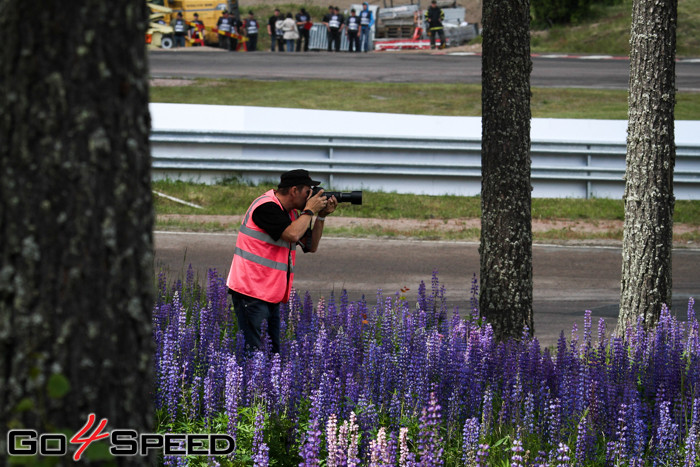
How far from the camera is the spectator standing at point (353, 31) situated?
41.1 meters

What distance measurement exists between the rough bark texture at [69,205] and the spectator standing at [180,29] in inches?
1545

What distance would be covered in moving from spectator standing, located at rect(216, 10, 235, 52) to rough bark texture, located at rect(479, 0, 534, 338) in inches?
1390

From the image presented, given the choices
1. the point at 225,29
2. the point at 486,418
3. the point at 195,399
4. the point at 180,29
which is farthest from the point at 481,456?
the point at 225,29

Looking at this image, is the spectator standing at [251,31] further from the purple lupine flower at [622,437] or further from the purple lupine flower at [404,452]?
the purple lupine flower at [404,452]

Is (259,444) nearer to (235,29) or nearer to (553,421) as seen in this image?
(553,421)

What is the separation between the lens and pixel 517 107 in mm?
7102

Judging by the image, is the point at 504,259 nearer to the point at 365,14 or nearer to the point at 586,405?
the point at 586,405

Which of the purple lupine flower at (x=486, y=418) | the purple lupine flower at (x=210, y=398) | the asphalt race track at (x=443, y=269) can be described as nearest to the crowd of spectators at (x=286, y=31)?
the asphalt race track at (x=443, y=269)

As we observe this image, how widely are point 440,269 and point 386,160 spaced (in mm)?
4571

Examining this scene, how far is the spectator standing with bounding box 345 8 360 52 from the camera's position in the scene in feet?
135

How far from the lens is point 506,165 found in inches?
280

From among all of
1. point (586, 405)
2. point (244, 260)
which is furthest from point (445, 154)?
point (586, 405)

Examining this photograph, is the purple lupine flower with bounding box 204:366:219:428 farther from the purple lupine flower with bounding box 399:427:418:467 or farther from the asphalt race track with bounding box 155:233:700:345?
the asphalt race track with bounding box 155:233:700:345

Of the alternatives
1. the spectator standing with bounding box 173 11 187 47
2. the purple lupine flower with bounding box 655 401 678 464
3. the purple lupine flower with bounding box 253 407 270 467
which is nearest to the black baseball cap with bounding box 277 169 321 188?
the purple lupine flower with bounding box 253 407 270 467
